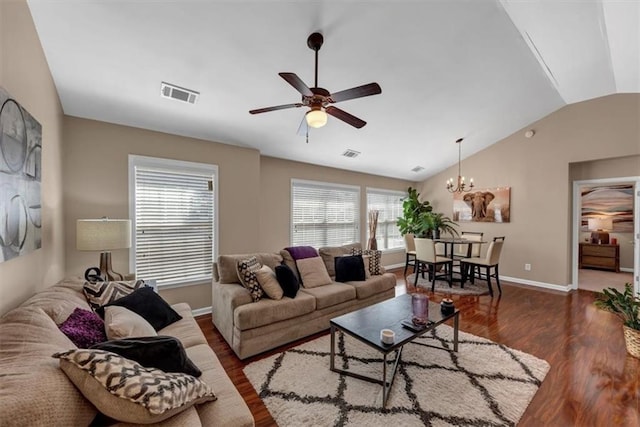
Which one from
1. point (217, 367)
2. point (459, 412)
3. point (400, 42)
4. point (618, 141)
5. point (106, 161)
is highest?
point (400, 42)

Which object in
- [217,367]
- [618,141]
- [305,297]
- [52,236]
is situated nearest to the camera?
[217,367]

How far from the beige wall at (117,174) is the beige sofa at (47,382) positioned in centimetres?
150

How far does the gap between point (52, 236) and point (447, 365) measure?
3.76m

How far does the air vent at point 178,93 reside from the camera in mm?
2618

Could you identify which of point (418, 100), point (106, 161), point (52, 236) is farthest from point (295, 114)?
point (52, 236)

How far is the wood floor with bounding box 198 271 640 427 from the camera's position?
73.4 inches

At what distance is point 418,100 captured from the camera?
358 centimetres

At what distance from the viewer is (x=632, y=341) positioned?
2553mm

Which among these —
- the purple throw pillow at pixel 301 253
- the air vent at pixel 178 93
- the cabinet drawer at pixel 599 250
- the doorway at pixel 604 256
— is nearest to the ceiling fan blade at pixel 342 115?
the air vent at pixel 178 93

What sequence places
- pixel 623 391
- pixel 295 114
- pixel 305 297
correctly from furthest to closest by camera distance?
pixel 295 114 → pixel 305 297 → pixel 623 391

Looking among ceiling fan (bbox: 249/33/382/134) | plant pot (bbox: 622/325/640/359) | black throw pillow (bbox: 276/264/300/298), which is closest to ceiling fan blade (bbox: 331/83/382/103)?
ceiling fan (bbox: 249/33/382/134)

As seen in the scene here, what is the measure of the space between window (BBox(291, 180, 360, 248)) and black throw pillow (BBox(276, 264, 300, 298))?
203cm

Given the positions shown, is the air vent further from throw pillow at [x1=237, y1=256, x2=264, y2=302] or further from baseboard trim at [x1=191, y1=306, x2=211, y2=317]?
baseboard trim at [x1=191, y1=306, x2=211, y2=317]

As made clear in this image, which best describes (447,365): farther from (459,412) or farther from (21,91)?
(21,91)
